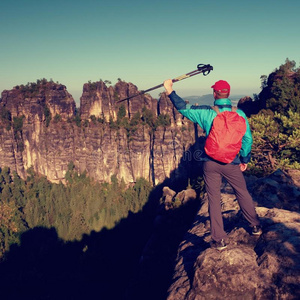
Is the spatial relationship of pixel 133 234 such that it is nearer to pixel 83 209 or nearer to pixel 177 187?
pixel 83 209

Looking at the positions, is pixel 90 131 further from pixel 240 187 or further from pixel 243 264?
pixel 243 264

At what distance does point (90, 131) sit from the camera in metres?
73.9

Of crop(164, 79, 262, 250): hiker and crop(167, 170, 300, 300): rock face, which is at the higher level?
crop(164, 79, 262, 250): hiker

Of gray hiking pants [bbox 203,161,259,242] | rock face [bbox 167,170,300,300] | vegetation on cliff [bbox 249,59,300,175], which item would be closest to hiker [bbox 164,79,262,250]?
gray hiking pants [bbox 203,161,259,242]

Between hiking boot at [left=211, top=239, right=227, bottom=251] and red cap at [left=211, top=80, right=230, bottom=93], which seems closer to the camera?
red cap at [left=211, top=80, right=230, bottom=93]

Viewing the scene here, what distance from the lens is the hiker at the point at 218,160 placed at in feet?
16.5

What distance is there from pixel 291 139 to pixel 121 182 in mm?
60478

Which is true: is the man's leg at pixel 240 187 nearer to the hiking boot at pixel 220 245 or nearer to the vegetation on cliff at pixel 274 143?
the hiking boot at pixel 220 245

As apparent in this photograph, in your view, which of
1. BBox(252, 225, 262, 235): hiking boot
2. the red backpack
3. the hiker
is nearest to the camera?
the red backpack

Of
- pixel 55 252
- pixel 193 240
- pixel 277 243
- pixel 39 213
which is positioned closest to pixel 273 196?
pixel 193 240

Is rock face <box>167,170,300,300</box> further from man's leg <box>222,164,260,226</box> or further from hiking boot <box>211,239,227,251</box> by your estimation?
man's leg <box>222,164,260,226</box>

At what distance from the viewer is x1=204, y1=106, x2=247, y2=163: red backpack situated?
4.82 meters

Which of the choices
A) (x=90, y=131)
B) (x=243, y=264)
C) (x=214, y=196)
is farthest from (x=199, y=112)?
(x=90, y=131)

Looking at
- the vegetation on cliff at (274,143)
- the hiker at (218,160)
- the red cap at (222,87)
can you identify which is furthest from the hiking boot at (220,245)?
the vegetation on cliff at (274,143)
